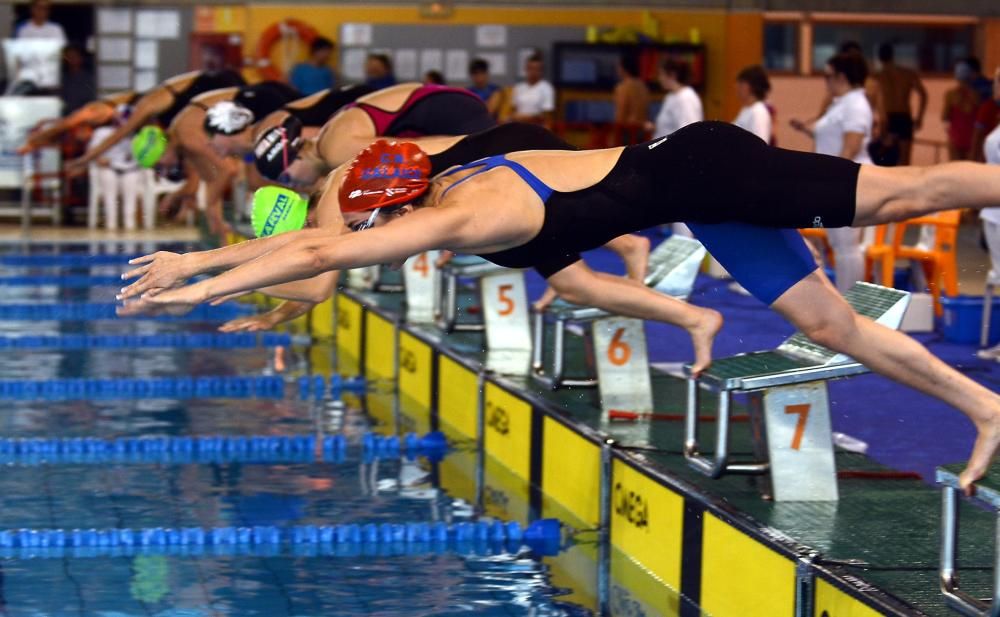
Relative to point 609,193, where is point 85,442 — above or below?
below

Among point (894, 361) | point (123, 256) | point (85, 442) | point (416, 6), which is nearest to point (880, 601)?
point (894, 361)

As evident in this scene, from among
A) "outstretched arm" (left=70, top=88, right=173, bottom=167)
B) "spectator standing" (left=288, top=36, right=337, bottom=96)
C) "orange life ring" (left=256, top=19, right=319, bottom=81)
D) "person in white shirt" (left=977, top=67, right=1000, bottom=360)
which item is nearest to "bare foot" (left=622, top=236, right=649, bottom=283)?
"person in white shirt" (left=977, top=67, right=1000, bottom=360)

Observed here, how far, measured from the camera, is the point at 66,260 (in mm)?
12336

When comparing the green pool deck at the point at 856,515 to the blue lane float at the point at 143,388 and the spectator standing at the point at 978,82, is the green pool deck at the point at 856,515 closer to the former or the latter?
the blue lane float at the point at 143,388

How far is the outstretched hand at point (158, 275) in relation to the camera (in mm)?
3254

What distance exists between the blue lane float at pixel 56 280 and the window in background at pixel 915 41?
31.2ft

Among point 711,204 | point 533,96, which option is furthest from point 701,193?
point 533,96

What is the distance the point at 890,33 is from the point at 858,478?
1430cm

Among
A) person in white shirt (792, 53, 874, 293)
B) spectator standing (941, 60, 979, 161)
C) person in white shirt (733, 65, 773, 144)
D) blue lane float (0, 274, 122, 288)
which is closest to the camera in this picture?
person in white shirt (792, 53, 874, 293)

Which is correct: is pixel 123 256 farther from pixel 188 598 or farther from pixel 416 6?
pixel 188 598

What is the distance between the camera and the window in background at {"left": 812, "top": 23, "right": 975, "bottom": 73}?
58.6 feet

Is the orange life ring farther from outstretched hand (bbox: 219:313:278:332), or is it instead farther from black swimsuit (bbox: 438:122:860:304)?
black swimsuit (bbox: 438:122:860:304)

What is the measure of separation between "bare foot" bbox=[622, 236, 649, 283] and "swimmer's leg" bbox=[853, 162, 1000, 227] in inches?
88.0

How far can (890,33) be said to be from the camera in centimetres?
Result: 1791
